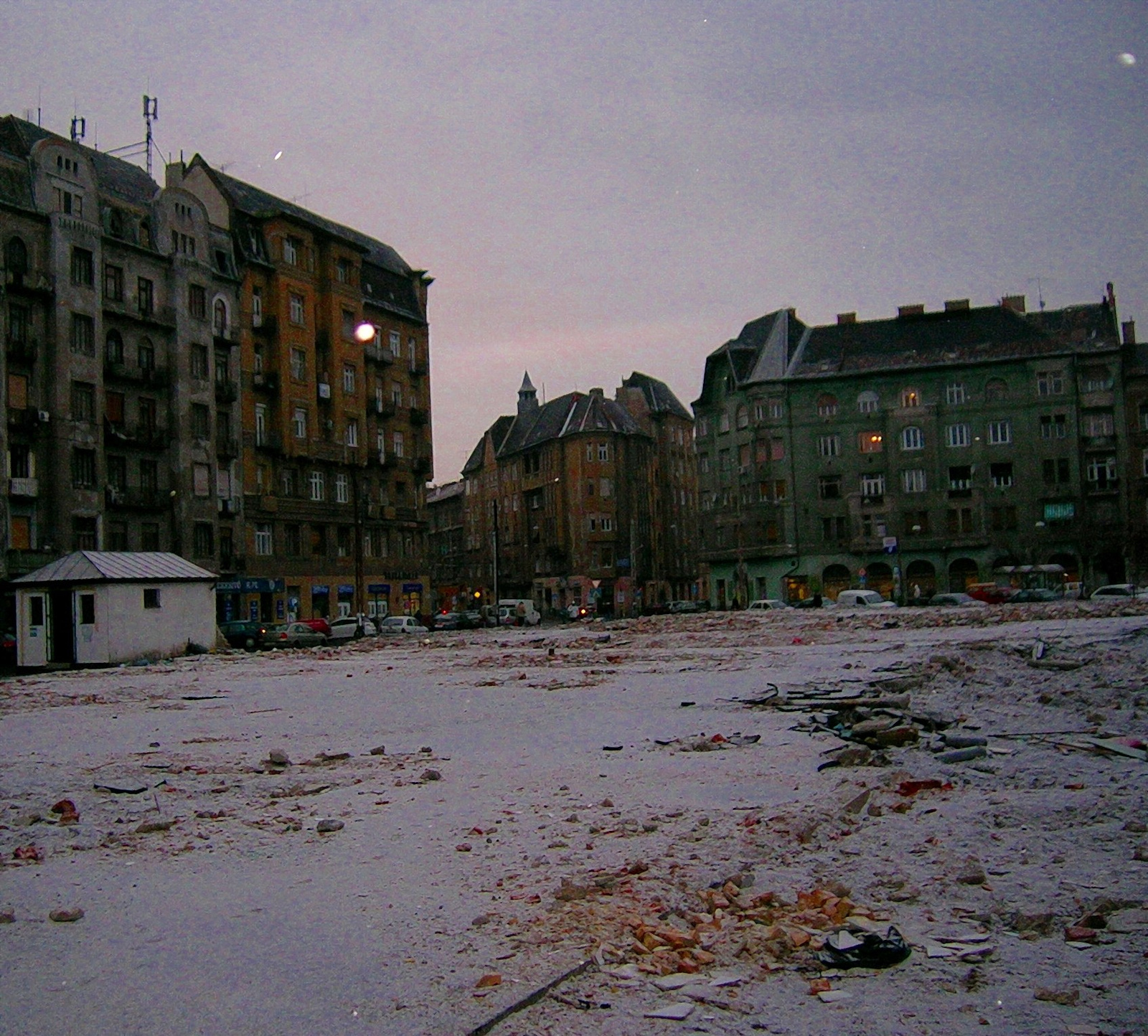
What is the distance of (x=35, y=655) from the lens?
35.7m

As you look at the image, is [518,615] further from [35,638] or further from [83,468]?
[35,638]

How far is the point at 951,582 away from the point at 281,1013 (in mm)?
74377

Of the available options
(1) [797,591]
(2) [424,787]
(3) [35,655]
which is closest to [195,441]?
(3) [35,655]

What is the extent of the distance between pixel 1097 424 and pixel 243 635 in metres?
58.8

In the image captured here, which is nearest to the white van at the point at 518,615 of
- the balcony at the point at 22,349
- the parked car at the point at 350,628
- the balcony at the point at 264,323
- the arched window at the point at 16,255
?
→ the parked car at the point at 350,628

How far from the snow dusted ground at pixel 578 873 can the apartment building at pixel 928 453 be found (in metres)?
61.4

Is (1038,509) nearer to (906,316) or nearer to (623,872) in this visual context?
(906,316)

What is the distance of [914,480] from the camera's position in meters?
75.4

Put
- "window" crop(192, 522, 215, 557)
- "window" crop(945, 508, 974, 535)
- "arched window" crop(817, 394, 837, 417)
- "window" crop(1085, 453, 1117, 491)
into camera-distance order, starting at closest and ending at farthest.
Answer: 1. "window" crop(192, 522, 215, 557)
2. "window" crop(1085, 453, 1117, 491)
3. "window" crop(945, 508, 974, 535)
4. "arched window" crop(817, 394, 837, 417)

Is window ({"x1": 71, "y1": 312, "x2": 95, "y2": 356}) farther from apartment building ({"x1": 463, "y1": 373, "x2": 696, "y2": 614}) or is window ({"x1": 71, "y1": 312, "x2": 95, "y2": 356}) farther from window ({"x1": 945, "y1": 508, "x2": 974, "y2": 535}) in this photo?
window ({"x1": 945, "y1": 508, "x2": 974, "y2": 535})

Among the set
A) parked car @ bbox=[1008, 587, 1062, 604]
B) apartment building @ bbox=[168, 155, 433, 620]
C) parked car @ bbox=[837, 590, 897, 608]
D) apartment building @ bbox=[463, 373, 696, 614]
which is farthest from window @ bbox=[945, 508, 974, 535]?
apartment building @ bbox=[168, 155, 433, 620]

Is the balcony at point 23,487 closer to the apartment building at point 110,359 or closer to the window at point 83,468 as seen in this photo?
the apartment building at point 110,359

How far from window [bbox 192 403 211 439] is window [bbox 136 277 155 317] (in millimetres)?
5235

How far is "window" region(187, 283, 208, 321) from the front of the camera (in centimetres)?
5650
